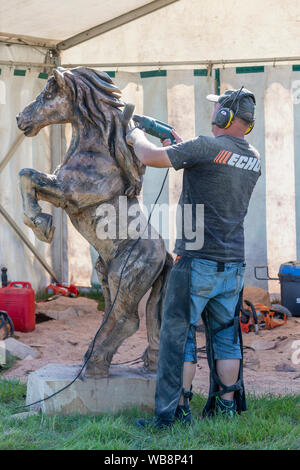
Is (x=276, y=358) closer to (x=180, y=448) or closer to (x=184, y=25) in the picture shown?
(x=180, y=448)

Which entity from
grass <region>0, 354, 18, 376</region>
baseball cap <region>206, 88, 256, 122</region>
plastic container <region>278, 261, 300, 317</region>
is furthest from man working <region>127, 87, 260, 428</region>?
plastic container <region>278, 261, 300, 317</region>

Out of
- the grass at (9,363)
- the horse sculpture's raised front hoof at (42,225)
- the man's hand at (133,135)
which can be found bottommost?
the grass at (9,363)

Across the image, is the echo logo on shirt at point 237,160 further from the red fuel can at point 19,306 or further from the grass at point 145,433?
the red fuel can at point 19,306

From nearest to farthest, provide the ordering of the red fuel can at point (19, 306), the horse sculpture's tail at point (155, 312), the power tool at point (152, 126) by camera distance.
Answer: the power tool at point (152, 126) < the horse sculpture's tail at point (155, 312) < the red fuel can at point (19, 306)

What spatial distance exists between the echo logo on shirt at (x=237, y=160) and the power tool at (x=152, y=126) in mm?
478

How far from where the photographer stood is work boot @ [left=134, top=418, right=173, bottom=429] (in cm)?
359

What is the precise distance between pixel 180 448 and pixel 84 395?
2.95ft

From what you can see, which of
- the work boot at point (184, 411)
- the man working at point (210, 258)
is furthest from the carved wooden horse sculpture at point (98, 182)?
the work boot at point (184, 411)

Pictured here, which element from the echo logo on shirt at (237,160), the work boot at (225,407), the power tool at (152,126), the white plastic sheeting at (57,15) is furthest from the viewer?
the white plastic sheeting at (57,15)

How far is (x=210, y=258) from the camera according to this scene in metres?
3.63

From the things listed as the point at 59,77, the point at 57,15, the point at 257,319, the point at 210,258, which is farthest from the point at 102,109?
the point at 57,15

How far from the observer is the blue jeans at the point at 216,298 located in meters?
3.63

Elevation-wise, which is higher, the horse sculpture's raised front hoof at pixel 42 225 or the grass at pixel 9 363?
the horse sculpture's raised front hoof at pixel 42 225

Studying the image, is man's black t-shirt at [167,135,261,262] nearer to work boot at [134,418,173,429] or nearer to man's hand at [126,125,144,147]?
man's hand at [126,125,144,147]
